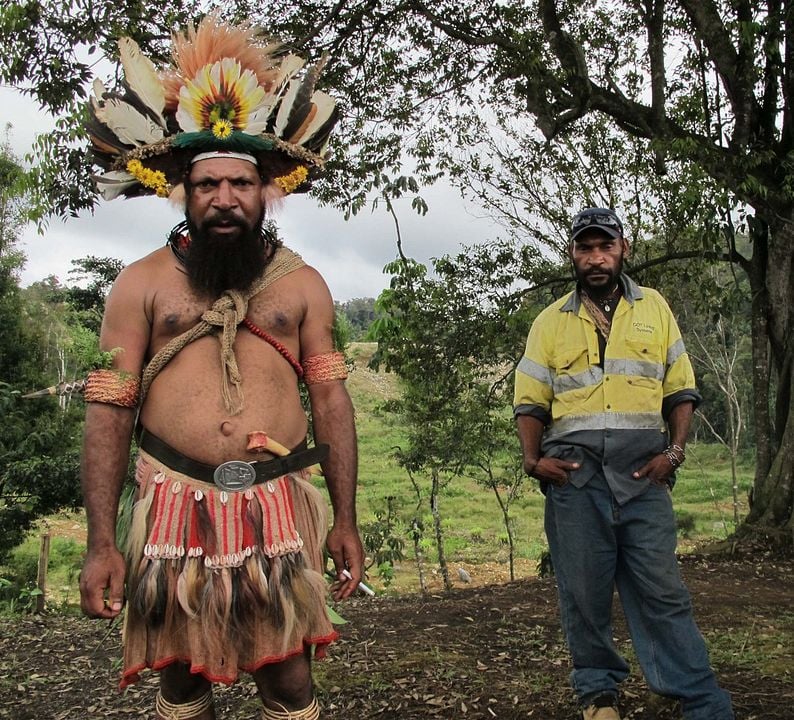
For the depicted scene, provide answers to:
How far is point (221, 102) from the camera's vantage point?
267cm

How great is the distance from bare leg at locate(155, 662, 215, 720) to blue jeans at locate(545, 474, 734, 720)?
1.47 meters

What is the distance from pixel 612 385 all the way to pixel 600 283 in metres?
0.43

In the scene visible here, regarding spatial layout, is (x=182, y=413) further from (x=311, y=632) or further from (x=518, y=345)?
(x=518, y=345)

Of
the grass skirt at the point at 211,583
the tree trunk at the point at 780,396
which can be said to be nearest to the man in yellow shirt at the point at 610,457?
the grass skirt at the point at 211,583

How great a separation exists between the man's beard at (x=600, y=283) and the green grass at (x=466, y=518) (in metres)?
8.87

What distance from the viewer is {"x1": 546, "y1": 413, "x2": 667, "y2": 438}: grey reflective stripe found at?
317cm

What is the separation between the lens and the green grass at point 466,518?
59.7 feet

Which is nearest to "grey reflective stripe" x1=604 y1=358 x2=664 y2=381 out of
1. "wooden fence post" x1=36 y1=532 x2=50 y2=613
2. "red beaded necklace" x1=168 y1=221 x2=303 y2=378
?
"red beaded necklace" x1=168 y1=221 x2=303 y2=378

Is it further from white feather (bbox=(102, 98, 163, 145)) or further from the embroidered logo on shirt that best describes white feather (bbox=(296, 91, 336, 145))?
the embroidered logo on shirt

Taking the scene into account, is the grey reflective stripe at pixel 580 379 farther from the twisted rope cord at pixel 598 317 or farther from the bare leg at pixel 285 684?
the bare leg at pixel 285 684

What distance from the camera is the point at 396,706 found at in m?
3.76

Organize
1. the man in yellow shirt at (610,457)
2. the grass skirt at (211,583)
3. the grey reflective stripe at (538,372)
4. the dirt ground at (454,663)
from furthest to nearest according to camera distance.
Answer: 1. the dirt ground at (454,663)
2. the grey reflective stripe at (538,372)
3. the man in yellow shirt at (610,457)
4. the grass skirt at (211,583)

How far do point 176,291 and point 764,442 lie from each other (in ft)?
23.8

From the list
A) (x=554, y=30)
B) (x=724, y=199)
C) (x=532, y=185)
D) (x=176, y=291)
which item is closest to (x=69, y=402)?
(x=532, y=185)
